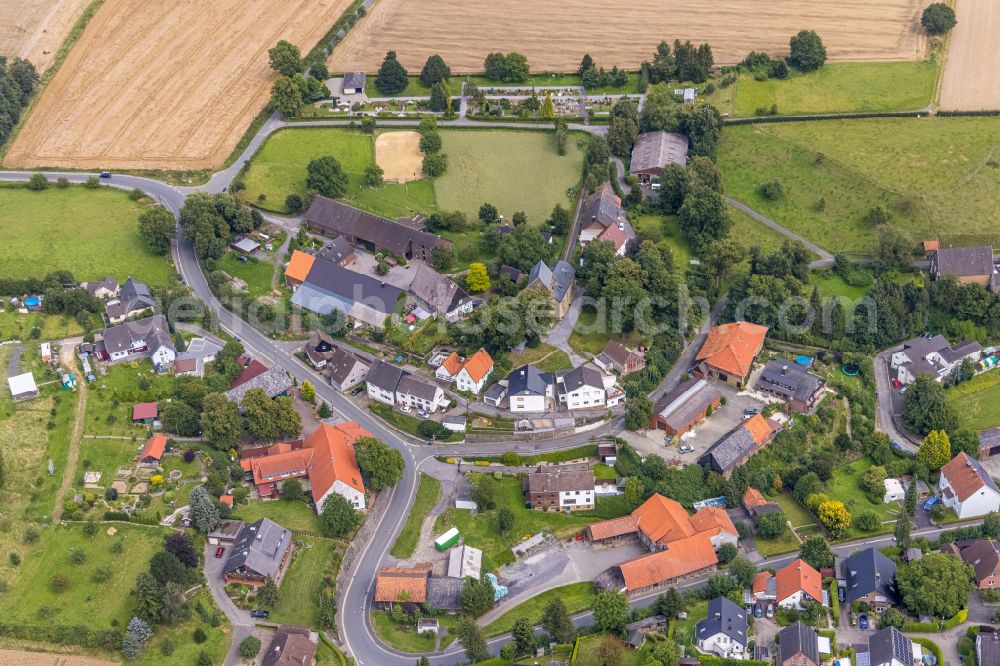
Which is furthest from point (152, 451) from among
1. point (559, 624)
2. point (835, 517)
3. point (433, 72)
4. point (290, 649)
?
point (433, 72)

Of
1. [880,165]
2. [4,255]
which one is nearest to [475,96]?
[880,165]

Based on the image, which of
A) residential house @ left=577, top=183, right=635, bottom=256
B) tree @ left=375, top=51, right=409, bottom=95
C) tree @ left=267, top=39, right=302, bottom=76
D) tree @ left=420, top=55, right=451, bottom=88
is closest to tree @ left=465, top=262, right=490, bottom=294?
residential house @ left=577, top=183, right=635, bottom=256

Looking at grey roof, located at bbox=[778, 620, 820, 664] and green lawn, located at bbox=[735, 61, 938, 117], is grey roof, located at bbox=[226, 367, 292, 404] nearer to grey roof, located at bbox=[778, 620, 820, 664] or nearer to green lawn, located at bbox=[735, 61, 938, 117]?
grey roof, located at bbox=[778, 620, 820, 664]

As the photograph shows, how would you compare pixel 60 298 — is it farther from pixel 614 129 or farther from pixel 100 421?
pixel 614 129

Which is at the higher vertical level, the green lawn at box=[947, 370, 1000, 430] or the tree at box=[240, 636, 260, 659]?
the green lawn at box=[947, 370, 1000, 430]

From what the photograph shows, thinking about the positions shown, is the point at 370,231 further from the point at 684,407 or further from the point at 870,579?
the point at 870,579

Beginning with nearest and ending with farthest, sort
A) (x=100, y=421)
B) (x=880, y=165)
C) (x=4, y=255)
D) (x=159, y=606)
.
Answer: (x=159, y=606) < (x=100, y=421) < (x=4, y=255) < (x=880, y=165)
